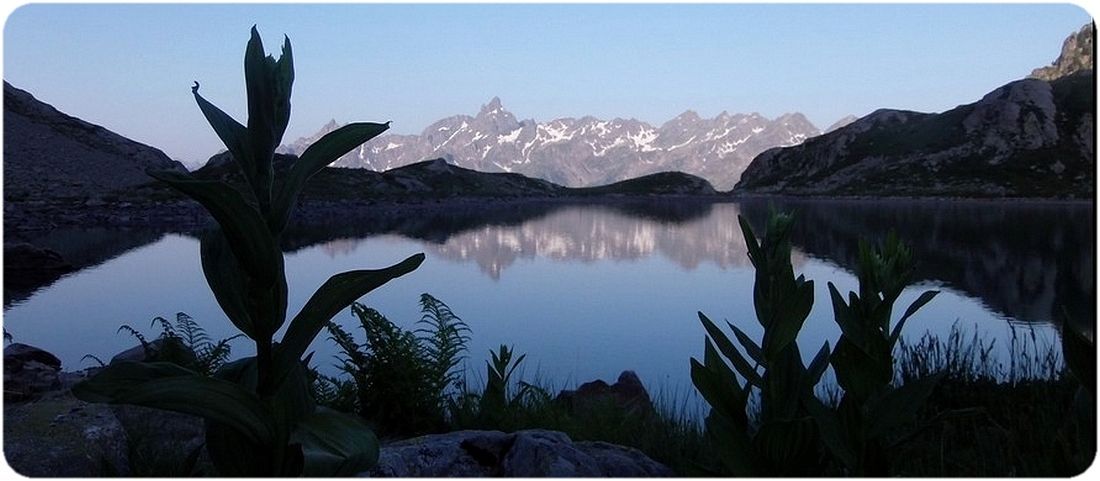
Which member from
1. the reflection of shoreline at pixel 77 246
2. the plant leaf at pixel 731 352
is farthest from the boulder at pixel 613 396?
the reflection of shoreline at pixel 77 246

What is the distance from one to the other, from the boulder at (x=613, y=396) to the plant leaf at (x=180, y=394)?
5622 mm

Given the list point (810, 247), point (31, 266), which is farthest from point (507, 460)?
point (810, 247)

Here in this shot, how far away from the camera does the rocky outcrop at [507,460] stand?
4.77 meters

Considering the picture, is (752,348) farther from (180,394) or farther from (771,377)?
(180,394)

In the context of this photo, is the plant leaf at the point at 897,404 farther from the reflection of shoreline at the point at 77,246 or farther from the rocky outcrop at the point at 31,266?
the rocky outcrop at the point at 31,266

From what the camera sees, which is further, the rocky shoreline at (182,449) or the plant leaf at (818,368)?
the rocky shoreline at (182,449)

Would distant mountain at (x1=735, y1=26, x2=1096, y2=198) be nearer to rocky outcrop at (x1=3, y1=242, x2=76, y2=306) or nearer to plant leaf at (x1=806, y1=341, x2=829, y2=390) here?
rocky outcrop at (x1=3, y1=242, x2=76, y2=306)

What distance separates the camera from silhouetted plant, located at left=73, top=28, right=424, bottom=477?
245cm

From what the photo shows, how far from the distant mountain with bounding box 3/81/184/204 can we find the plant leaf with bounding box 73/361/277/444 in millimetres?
52929

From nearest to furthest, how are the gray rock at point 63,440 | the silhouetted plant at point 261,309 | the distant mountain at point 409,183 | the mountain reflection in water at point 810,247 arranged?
the silhouetted plant at point 261,309, the gray rock at point 63,440, the mountain reflection in water at point 810,247, the distant mountain at point 409,183

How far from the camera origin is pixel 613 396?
866 cm

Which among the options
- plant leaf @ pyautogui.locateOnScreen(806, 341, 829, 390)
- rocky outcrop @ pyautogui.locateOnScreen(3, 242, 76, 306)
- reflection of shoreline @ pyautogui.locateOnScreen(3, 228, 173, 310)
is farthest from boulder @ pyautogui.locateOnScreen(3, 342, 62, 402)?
rocky outcrop @ pyautogui.locateOnScreen(3, 242, 76, 306)

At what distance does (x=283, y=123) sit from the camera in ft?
8.64

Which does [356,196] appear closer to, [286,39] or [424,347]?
[424,347]
